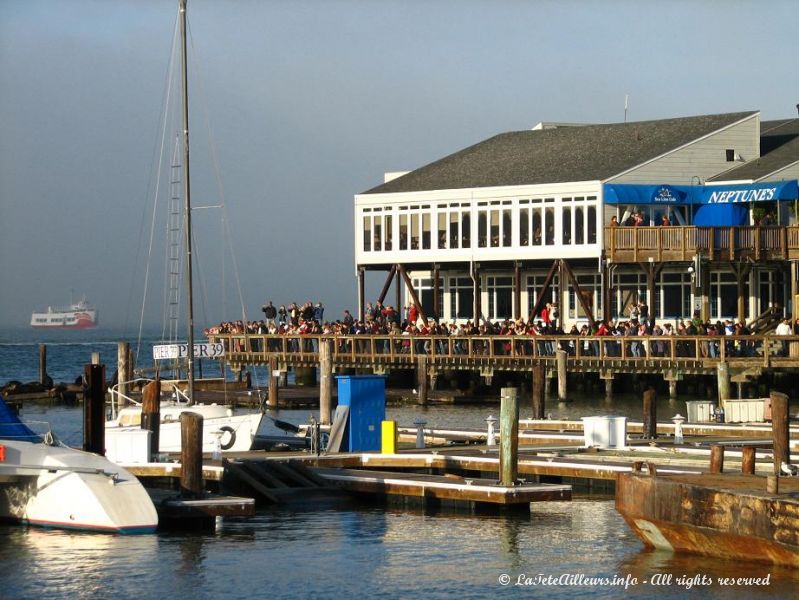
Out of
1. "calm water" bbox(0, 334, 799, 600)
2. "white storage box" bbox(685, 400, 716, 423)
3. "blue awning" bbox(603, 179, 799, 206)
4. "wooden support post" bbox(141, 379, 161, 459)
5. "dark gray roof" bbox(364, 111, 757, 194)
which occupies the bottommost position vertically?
"calm water" bbox(0, 334, 799, 600)

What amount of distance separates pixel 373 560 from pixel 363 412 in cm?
791

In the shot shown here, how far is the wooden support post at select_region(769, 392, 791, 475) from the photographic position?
26219 mm

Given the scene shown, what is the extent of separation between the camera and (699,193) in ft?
195

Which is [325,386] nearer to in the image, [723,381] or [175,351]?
[175,351]

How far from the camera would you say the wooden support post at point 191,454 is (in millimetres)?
24906

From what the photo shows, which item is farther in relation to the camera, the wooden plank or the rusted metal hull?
the wooden plank

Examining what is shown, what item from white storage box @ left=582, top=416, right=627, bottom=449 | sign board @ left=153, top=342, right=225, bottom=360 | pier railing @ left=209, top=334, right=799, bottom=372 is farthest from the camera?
pier railing @ left=209, top=334, right=799, bottom=372

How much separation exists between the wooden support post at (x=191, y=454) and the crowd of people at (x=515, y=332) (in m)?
27.8

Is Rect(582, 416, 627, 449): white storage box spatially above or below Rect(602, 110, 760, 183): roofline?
below

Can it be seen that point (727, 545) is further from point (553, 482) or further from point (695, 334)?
point (695, 334)

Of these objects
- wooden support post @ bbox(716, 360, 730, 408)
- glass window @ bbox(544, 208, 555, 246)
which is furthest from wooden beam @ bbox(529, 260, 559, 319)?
wooden support post @ bbox(716, 360, 730, 408)

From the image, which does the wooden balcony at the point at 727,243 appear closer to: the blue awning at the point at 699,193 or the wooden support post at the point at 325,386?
the blue awning at the point at 699,193

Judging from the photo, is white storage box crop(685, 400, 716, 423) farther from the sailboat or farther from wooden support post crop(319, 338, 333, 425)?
the sailboat

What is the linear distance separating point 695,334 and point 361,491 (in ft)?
83.8
